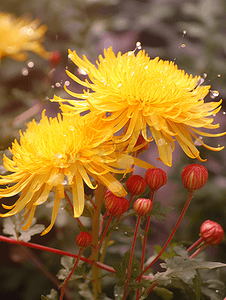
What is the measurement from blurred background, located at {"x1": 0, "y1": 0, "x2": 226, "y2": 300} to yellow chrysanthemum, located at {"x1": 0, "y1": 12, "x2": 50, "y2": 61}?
1.1 inches

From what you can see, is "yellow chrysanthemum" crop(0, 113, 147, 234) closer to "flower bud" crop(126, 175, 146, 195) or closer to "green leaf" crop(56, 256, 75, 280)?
"flower bud" crop(126, 175, 146, 195)

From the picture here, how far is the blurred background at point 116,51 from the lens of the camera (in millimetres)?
1063

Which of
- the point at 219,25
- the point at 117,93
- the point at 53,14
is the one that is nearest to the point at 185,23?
the point at 219,25

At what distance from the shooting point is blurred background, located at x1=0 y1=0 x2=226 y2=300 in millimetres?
1063

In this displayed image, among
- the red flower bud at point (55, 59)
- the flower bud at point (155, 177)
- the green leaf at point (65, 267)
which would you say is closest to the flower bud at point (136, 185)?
the flower bud at point (155, 177)

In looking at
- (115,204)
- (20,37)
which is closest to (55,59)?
(20,37)

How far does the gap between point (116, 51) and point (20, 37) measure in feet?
1.42

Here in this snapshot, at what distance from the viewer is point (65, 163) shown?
0.56m

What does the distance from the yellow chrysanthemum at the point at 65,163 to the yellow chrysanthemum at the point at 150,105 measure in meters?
0.04

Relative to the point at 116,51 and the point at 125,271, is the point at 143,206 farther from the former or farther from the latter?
the point at 116,51

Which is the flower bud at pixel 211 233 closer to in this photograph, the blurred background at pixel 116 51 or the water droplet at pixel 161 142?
the water droplet at pixel 161 142

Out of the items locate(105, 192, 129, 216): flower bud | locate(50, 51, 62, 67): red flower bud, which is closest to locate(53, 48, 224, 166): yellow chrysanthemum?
locate(105, 192, 129, 216): flower bud

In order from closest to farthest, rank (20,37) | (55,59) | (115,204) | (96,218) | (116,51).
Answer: (115,204), (96,218), (55,59), (20,37), (116,51)

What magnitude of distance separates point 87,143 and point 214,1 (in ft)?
4.19
